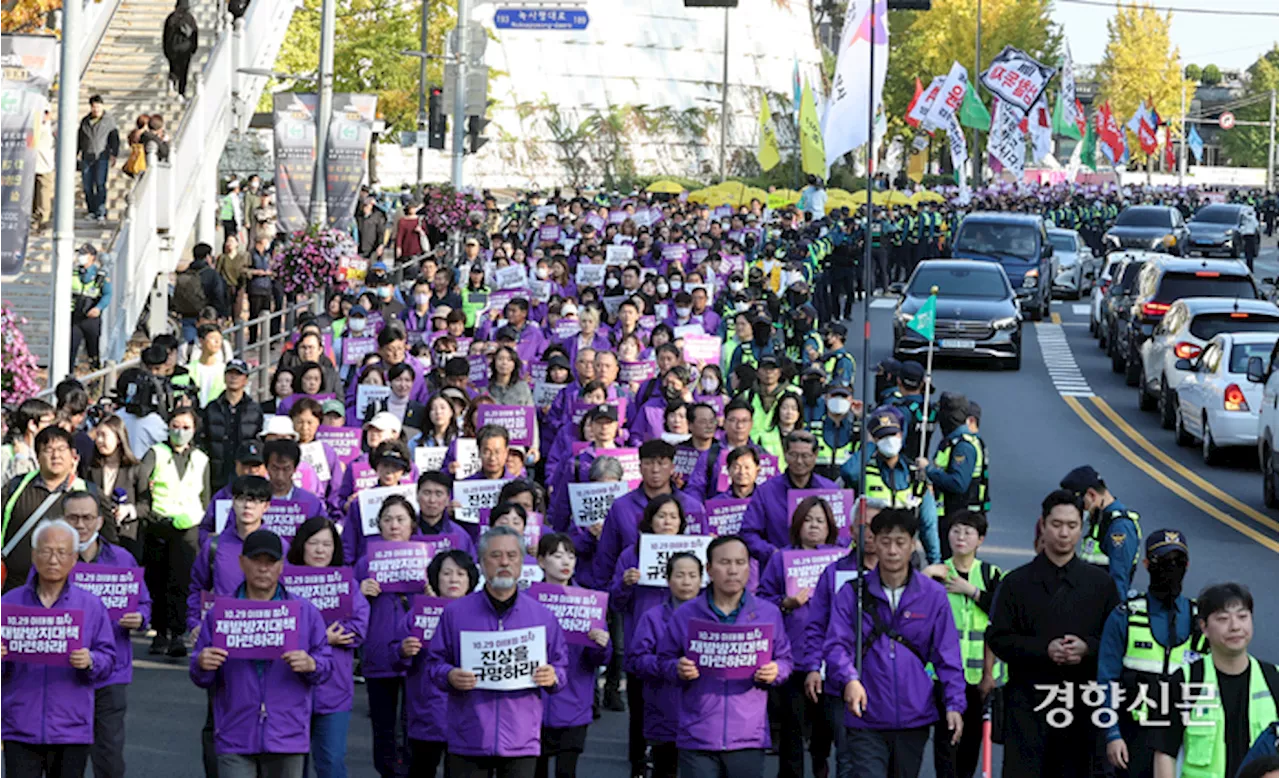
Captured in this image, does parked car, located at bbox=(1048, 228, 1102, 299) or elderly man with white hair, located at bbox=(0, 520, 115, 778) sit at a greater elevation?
parked car, located at bbox=(1048, 228, 1102, 299)

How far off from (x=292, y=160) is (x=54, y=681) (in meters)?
20.4

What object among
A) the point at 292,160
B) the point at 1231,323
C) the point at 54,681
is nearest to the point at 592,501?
the point at 54,681

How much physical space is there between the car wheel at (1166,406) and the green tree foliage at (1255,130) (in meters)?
145

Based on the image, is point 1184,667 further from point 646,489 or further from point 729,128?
point 729,128

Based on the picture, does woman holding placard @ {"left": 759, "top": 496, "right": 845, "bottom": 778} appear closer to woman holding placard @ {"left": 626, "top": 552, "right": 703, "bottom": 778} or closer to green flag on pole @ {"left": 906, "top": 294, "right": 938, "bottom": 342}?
woman holding placard @ {"left": 626, "top": 552, "right": 703, "bottom": 778}

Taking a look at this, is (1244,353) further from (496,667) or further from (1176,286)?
(496,667)

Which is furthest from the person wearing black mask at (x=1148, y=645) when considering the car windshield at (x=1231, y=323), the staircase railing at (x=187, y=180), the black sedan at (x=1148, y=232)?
the black sedan at (x=1148, y=232)

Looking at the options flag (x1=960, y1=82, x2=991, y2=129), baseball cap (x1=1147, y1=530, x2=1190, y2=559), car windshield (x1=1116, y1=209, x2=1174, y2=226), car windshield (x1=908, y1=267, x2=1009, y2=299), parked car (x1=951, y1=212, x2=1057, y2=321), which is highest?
flag (x1=960, y1=82, x2=991, y2=129)

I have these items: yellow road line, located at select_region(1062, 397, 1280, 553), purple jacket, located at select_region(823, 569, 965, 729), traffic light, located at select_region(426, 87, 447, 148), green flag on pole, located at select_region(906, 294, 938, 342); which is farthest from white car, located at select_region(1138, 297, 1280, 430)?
purple jacket, located at select_region(823, 569, 965, 729)

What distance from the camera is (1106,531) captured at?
11.5 m

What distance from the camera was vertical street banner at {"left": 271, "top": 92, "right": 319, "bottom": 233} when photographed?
29.5m

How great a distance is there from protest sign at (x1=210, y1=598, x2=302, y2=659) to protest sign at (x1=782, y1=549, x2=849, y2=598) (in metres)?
2.51

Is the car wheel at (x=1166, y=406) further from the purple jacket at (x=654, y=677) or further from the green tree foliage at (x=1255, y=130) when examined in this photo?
the green tree foliage at (x=1255, y=130)


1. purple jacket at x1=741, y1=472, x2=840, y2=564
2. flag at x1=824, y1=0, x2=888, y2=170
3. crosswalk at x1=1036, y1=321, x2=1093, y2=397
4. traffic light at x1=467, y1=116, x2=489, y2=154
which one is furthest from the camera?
traffic light at x1=467, y1=116, x2=489, y2=154
